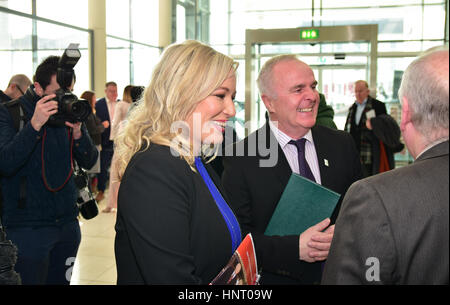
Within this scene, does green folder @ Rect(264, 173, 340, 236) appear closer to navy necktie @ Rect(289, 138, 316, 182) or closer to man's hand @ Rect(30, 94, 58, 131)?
navy necktie @ Rect(289, 138, 316, 182)

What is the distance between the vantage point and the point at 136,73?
38.2ft

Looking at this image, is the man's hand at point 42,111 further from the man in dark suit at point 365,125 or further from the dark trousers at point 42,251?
the man in dark suit at point 365,125

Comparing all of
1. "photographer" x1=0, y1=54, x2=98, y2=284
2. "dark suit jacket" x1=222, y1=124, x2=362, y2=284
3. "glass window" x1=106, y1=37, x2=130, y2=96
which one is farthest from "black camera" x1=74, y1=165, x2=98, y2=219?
"glass window" x1=106, y1=37, x2=130, y2=96

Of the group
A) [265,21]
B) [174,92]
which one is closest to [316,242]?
[174,92]

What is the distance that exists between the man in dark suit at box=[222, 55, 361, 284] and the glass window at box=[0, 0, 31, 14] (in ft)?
19.7

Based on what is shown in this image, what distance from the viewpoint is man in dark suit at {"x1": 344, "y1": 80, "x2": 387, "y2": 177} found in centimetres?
603

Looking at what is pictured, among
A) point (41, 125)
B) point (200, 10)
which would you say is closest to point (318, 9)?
point (200, 10)

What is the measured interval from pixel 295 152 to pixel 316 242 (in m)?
0.53

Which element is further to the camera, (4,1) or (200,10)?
(200,10)

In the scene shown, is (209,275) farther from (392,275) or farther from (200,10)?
(200,10)

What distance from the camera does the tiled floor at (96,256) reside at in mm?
4117

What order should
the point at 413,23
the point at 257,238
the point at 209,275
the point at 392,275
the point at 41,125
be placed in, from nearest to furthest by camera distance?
the point at 392,275 < the point at 209,275 < the point at 257,238 < the point at 41,125 < the point at 413,23

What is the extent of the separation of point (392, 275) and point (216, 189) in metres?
0.59

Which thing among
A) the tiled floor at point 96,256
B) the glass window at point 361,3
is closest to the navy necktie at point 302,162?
the tiled floor at point 96,256
